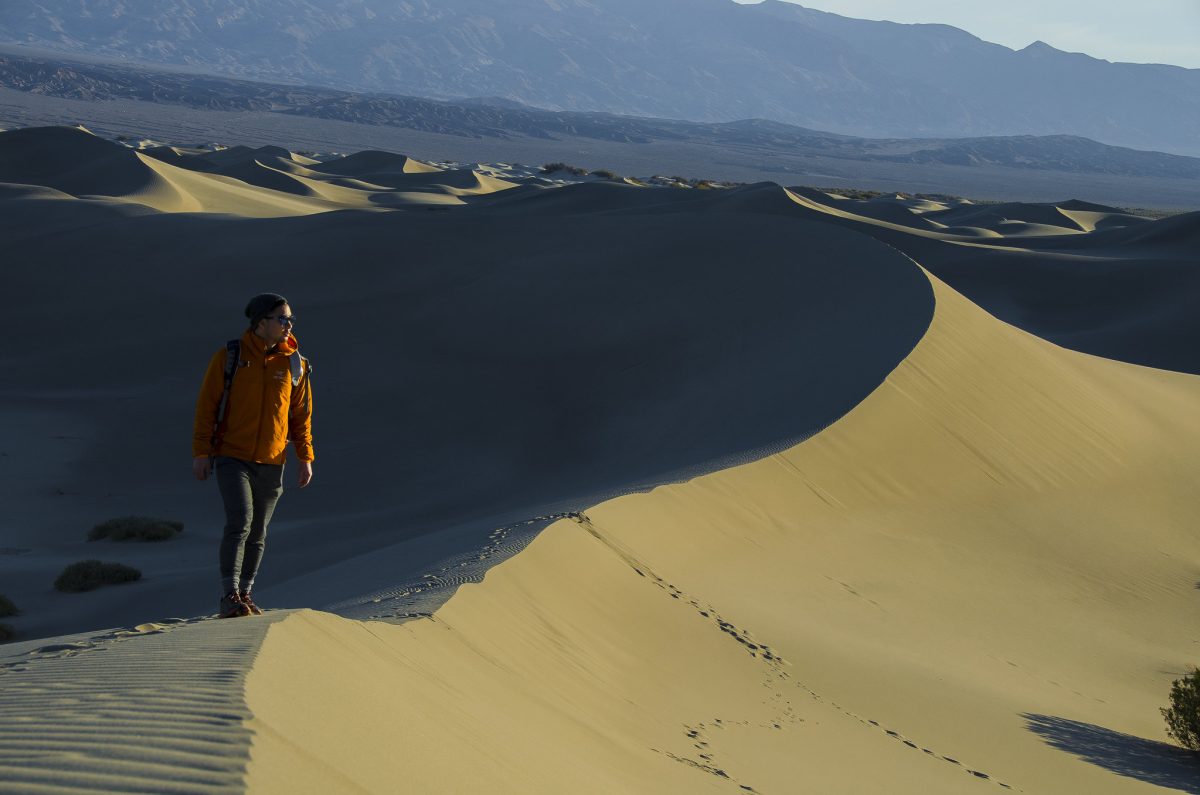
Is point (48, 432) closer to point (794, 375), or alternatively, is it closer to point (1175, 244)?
point (794, 375)

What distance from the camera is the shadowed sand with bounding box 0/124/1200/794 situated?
4.54 meters

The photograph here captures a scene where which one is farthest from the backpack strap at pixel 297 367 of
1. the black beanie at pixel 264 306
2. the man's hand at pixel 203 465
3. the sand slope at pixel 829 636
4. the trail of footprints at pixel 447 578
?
the sand slope at pixel 829 636

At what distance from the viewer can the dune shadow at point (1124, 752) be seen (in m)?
6.96

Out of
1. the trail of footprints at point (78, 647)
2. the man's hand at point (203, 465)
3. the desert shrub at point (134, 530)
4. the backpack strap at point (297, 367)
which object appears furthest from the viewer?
the desert shrub at point (134, 530)

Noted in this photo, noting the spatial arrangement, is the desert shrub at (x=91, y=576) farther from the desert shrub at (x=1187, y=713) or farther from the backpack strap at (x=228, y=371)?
the desert shrub at (x=1187, y=713)

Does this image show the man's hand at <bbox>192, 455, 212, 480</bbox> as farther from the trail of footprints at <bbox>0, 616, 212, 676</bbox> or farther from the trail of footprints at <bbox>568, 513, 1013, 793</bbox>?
the trail of footprints at <bbox>568, 513, 1013, 793</bbox>

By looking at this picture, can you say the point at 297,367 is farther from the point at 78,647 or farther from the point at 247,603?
the point at 78,647

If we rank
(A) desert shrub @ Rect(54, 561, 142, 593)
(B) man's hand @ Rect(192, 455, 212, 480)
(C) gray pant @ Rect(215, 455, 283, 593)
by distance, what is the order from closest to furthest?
(B) man's hand @ Rect(192, 455, 212, 480) → (C) gray pant @ Rect(215, 455, 283, 593) → (A) desert shrub @ Rect(54, 561, 142, 593)

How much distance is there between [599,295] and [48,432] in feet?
28.2

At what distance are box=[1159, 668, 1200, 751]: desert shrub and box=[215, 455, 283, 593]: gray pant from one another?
528cm

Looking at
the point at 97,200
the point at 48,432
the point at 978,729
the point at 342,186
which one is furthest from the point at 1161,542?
the point at 342,186

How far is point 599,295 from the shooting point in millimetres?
20875

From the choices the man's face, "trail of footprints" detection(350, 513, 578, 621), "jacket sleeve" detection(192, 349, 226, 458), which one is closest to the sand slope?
"trail of footprints" detection(350, 513, 578, 621)

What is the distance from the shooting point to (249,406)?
5.71 metres
